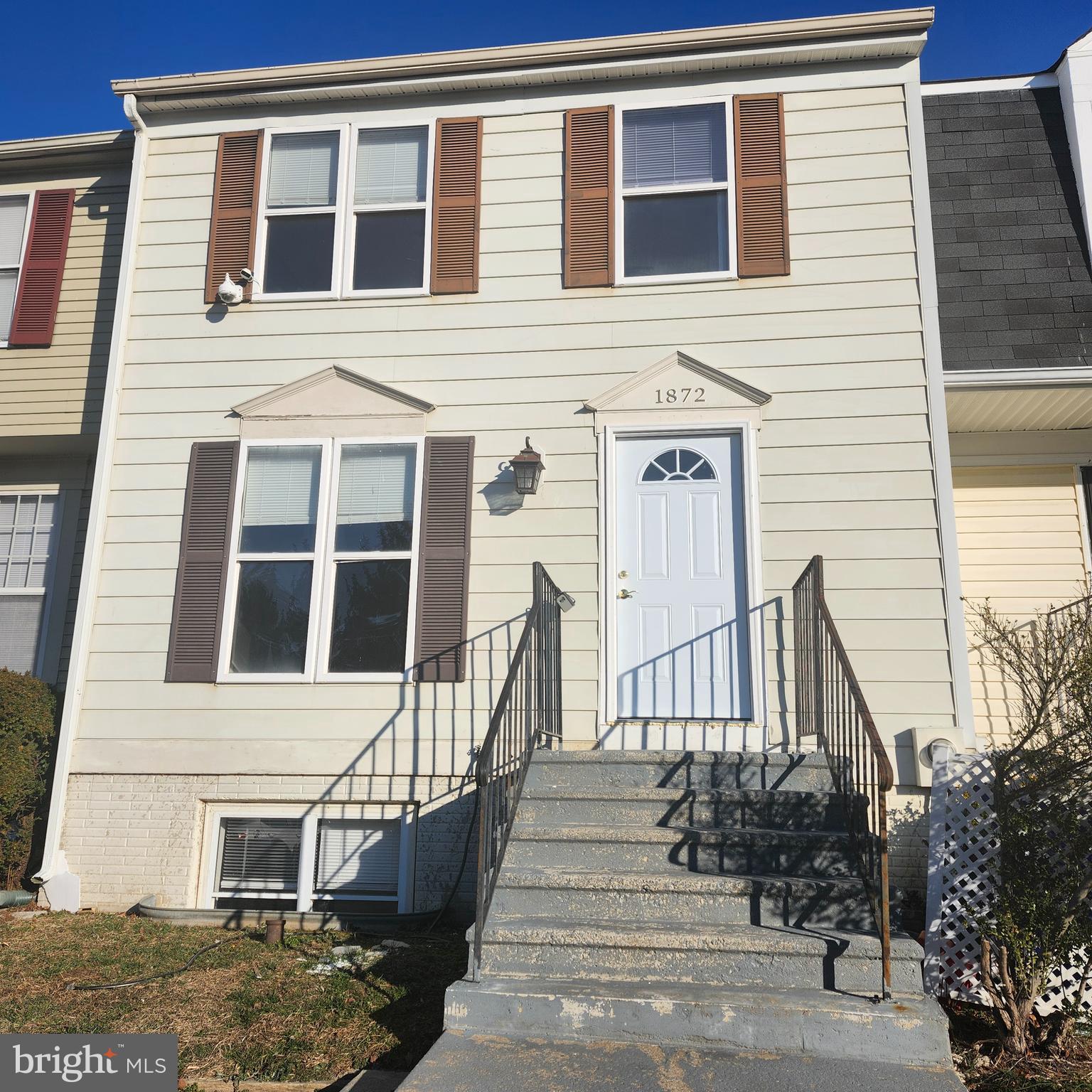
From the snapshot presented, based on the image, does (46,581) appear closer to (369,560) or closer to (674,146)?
(369,560)

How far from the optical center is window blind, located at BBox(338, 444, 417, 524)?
20.1 ft

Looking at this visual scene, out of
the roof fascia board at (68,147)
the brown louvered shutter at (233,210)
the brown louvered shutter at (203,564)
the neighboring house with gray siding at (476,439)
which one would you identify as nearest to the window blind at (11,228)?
the roof fascia board at (68,147)

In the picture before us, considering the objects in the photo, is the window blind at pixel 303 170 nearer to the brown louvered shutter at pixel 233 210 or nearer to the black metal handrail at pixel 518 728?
the brown louvered shutter at pixel 233 210

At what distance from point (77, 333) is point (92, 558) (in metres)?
1.97

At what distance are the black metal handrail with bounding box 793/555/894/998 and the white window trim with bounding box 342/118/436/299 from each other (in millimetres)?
3293

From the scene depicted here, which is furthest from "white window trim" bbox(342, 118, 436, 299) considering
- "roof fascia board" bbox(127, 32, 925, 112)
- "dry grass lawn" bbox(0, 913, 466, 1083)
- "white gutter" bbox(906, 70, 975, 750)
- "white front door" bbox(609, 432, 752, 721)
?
"dry grass lawn" bbox(0, 913, 466, 1083)

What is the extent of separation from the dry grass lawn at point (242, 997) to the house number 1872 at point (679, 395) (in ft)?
11.1

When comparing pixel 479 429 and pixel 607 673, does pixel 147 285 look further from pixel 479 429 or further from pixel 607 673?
pixel 607 673

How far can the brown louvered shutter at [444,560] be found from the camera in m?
5.79

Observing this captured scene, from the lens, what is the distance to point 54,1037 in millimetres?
3521

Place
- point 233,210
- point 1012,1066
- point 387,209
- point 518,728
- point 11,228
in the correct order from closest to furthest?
point 1012,1066 → point 518,728 → point 387,209 → point 233,210 → point 11,228

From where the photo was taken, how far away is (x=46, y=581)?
7.10 m

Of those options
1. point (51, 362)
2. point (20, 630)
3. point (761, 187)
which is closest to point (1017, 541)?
point (761, 187)

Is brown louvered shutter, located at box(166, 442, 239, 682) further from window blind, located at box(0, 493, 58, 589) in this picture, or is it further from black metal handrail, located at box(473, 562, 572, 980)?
black metal handrail, located at box(473, 562, 572, 980)
